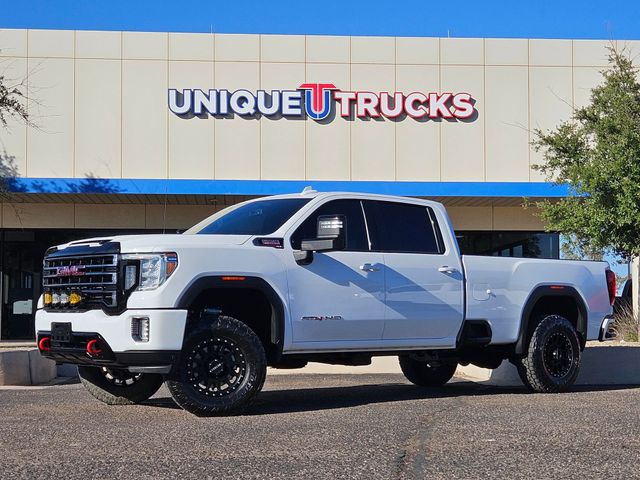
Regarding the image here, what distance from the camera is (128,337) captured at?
288 inches

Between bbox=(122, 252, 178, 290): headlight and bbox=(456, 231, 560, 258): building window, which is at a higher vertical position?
bbox=(456, 231, 560, 258): building window

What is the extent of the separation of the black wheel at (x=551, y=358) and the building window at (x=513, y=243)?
49.2ft

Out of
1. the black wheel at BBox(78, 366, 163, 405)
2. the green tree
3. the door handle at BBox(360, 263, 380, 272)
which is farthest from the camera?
the green tree

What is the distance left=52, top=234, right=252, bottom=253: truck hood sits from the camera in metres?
7.48

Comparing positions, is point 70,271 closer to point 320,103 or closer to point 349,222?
point 349,222

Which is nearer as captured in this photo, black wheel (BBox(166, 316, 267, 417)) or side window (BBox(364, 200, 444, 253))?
black wheel (BBox(166, 316, 267, 417))

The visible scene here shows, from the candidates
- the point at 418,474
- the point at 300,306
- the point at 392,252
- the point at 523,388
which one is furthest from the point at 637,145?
the point at 418,474

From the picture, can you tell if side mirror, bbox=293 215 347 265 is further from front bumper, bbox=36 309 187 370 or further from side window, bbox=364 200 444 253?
front bumper, bbox=36 309 187 370

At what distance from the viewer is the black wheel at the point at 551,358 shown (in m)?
9.72

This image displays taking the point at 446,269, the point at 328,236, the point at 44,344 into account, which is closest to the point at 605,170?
the point at 446,269

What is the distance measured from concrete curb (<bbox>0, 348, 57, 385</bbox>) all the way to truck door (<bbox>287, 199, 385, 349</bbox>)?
5.30m

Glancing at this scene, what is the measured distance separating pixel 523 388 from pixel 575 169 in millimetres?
7470

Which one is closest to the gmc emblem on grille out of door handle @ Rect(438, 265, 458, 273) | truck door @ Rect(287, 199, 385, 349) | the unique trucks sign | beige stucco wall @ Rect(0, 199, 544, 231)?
truck door @ Rect(287, 199, 385, 349)

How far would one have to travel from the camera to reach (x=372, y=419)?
24.3 feet
